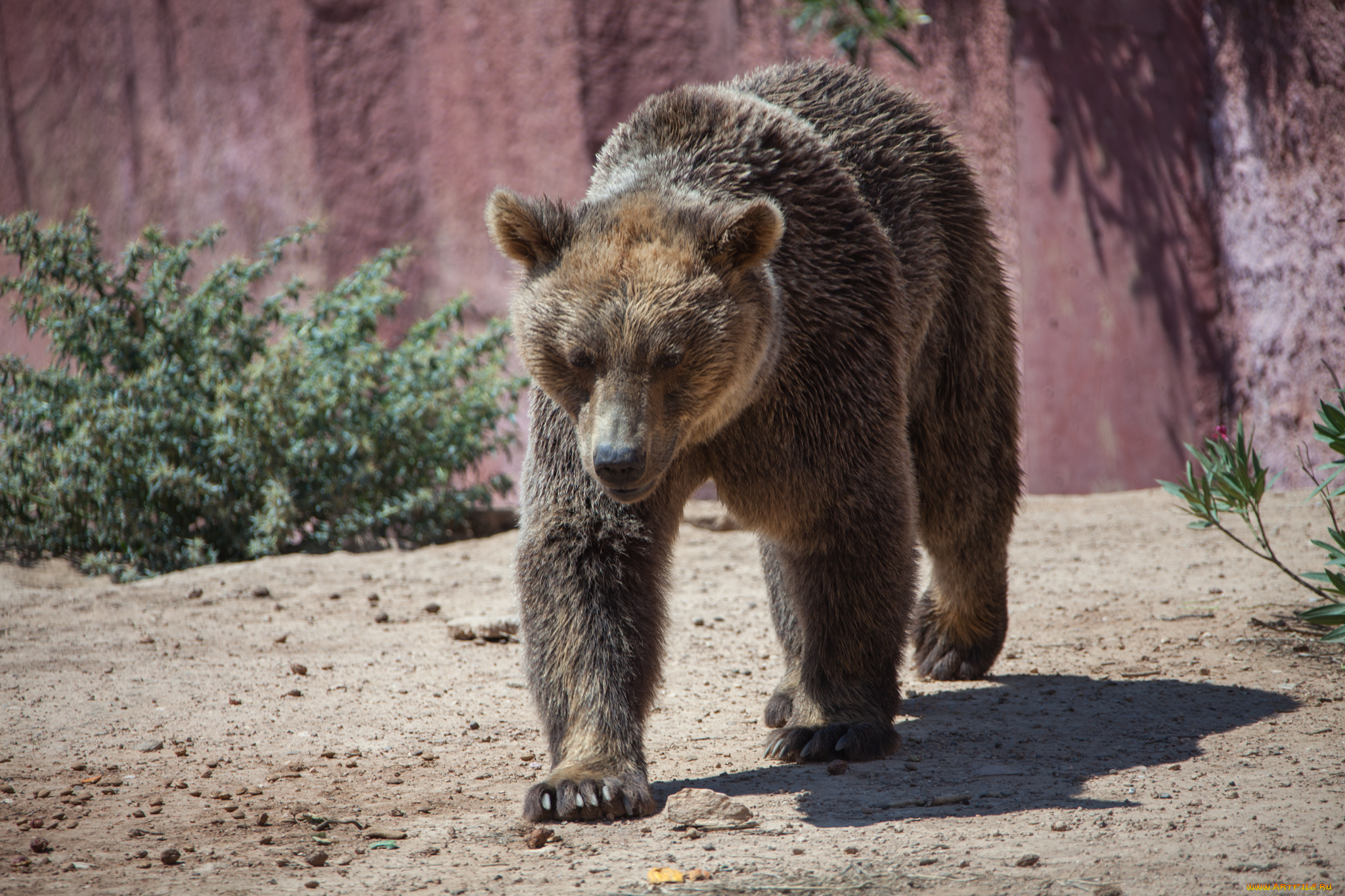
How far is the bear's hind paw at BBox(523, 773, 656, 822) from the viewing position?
9.62 feet

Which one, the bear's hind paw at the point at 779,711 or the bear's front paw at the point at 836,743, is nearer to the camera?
the bear's front paw at the point at 836,743

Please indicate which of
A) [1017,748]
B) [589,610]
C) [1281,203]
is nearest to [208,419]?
[589,610]

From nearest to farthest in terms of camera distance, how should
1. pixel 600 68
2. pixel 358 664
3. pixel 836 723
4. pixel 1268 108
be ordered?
pixel 836 723 → pixel 358 664 → pixel 1268 108 → pixel 600 68

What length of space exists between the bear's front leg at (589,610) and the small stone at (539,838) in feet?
0.63

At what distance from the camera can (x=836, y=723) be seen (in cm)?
345

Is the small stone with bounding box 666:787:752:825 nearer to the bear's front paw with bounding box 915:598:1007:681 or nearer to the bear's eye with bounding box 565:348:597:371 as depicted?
the bear's eye with bounding box 565:348:597:371

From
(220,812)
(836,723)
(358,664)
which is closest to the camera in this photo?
(220,812)

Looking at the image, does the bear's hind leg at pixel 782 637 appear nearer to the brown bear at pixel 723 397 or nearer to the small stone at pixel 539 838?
the brown bear at pixel 723 397

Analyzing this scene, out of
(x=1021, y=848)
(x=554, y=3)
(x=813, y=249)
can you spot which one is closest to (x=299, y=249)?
(x=554, y=3)

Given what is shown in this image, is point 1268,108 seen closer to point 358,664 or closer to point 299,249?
point 358,664

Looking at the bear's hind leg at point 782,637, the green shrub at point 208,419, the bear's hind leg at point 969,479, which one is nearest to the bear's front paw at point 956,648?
the bear's hind leg at point 969,479

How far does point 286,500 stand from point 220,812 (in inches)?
135

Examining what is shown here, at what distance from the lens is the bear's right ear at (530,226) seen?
10.5 feet

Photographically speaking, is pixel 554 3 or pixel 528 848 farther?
pixel 554 3
